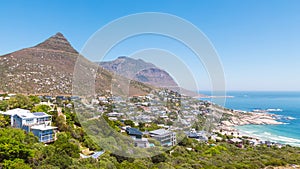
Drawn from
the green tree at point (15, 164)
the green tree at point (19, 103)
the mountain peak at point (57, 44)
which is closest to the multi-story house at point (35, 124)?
the green tree at point (19, 103)

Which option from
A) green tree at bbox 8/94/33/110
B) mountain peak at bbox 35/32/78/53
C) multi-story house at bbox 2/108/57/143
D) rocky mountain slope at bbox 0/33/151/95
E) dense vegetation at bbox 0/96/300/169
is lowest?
dense vegetation at bbox 0/96/300/169

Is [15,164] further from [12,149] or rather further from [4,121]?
[4,121]

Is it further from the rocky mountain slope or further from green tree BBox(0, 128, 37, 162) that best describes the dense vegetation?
the rocky mountain slope

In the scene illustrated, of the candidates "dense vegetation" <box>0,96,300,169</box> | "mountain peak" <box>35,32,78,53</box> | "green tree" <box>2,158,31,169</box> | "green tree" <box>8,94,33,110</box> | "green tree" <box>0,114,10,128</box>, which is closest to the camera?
"green tree" <box>2,158,31,169</box>

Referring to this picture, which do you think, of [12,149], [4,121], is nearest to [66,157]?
[12,149]

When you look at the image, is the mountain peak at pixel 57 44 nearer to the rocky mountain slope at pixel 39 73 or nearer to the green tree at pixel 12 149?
the rocky mountain slope at pixel 39 73

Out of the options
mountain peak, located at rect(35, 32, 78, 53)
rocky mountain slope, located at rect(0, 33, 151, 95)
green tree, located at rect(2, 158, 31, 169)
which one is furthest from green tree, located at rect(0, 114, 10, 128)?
mountain peak, located at rect(35, 32, 78, 53)
